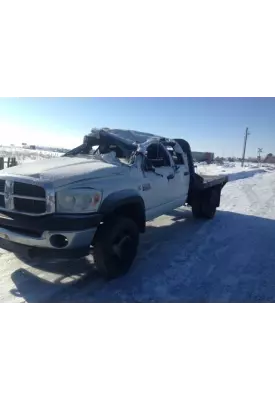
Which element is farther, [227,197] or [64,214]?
[227,197]

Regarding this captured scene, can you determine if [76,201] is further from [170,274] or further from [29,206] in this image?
[170,274]

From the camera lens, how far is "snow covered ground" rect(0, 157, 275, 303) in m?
3.36

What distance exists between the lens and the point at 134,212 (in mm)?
4113

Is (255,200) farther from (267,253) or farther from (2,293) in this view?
(2,293)

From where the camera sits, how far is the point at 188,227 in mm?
6438

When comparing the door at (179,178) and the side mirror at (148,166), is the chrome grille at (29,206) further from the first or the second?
the door at (179,178)

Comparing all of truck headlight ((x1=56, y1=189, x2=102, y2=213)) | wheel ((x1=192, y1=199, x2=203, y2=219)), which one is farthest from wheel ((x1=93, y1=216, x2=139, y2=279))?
wheel ((x1=192, y1=199, x2=203, y2=219))

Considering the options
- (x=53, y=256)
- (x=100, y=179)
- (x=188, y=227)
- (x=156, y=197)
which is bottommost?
(x=188, y=227)

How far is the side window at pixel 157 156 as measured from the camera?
494 cm

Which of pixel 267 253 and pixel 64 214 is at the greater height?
pixel 64 214

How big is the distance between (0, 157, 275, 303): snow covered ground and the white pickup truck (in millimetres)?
303

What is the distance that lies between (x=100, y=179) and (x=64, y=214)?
2.11 ft

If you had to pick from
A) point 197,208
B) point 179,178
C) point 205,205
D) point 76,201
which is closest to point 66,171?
point 76,201

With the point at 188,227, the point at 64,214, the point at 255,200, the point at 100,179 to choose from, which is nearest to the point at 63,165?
the point at 100,179
